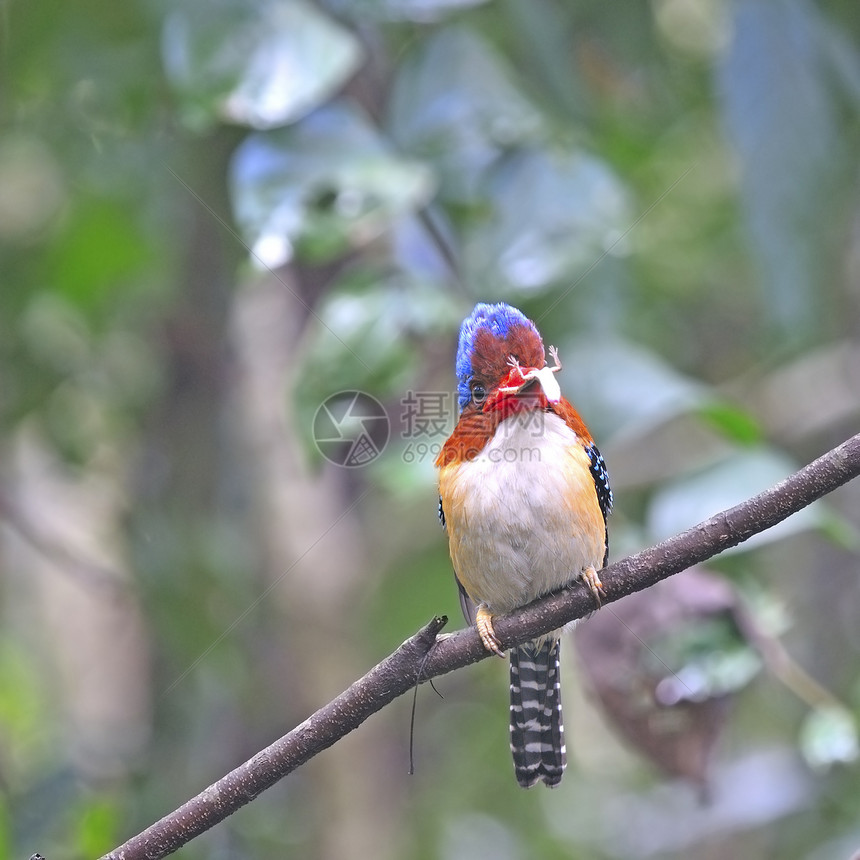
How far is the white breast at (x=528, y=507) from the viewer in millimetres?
2768

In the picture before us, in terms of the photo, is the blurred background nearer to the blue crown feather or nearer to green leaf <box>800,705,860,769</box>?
green leaf <box>800,705,860,769</box>

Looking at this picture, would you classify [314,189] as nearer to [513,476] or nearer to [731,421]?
[513,476]

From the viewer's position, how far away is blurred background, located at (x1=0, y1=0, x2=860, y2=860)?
292 cm

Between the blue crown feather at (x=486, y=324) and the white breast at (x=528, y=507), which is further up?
the blue crown feather at (x=486, y=324)

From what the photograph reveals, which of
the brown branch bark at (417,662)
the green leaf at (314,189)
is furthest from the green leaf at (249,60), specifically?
the brown branch bark at (417,662)

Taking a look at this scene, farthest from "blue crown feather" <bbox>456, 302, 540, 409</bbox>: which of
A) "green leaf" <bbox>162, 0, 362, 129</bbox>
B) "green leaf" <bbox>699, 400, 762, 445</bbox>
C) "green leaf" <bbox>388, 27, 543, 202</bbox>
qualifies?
"green leaf" <bbox>162, 0, 362, 129</bbox>

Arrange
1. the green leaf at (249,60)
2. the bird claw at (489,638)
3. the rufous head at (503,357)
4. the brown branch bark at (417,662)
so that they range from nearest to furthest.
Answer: the brown branch bark at (417,662) → the bird claw at (489,638) → the rufous head at (503,357) → the green leaf at (249,60)

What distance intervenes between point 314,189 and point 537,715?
1622mm

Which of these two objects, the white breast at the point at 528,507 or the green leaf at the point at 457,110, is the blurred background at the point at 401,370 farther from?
the white breast at the point at 528,507

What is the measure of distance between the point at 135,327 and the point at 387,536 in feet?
4.67

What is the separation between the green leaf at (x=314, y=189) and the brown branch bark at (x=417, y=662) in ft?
4.34

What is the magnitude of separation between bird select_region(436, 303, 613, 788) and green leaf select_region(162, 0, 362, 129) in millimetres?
A: 746

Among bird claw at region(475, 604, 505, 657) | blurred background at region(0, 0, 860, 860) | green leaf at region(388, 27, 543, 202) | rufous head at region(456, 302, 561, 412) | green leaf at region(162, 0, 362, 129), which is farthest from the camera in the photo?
green leaf at region(388, 27, 543, 202)

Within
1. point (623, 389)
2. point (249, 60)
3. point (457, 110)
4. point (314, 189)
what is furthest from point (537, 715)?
point (249, 60)
